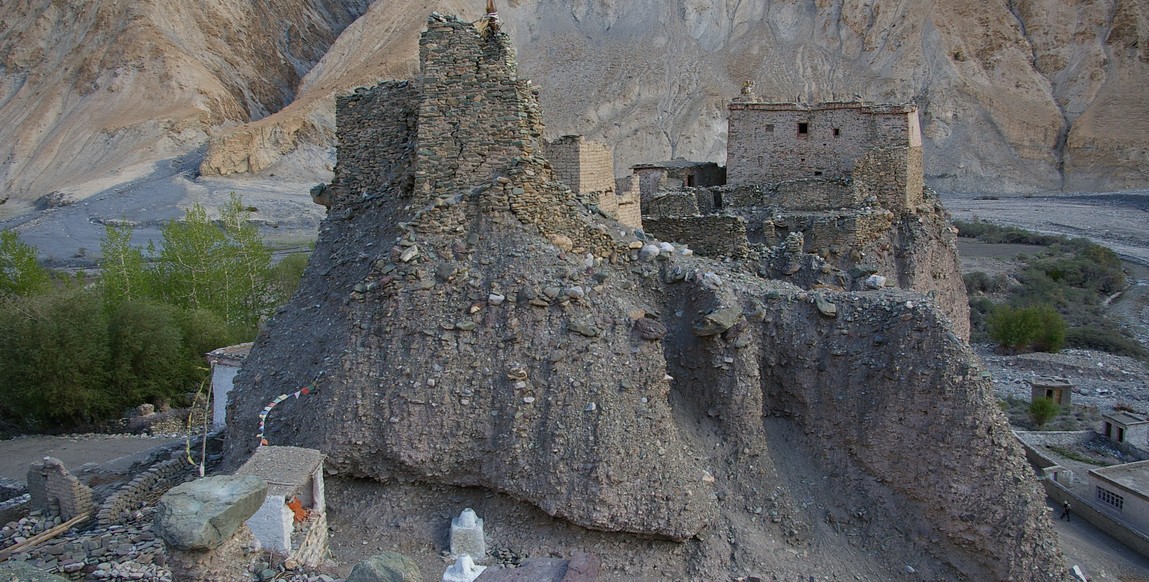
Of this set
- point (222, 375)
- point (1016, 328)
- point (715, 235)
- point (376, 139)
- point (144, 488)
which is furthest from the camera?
point (1016, 328)

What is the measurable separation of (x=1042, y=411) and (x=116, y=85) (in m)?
61.8

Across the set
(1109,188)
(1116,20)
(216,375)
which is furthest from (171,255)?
(1116,20)

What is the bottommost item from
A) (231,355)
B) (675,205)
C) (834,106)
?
(231,355)

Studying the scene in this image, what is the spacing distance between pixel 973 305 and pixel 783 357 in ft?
97.1

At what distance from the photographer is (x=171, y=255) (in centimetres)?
2334

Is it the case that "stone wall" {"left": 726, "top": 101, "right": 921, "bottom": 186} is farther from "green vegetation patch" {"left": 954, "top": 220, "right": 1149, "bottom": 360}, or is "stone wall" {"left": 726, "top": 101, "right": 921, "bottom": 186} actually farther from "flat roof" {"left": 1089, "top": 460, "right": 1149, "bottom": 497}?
"green vegetation patch" {"left": 954, "top": 220, "right": 1149, "bottom": 360}

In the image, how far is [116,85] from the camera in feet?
195

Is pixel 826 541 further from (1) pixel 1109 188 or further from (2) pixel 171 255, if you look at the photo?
(1) pixel 1109 188

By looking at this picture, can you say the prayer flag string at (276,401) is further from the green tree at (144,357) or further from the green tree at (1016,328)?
the green tree at (1016,328)

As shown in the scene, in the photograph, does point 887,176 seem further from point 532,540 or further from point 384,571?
point 384,571

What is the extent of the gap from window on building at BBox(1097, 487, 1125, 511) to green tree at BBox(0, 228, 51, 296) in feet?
80.8

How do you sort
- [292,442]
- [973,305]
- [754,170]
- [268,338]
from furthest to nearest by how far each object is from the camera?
[973,305]
[754,170]
[268,338]
[292,442]

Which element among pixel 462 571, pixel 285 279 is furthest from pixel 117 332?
pixel 462 571

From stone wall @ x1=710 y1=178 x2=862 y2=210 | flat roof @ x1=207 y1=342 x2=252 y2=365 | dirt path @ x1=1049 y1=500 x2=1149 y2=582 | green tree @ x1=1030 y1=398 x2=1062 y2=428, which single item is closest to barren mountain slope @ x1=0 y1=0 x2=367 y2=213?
flat roof @ x1=207 y1=342 x2=252 y2=365
